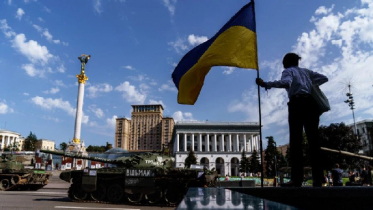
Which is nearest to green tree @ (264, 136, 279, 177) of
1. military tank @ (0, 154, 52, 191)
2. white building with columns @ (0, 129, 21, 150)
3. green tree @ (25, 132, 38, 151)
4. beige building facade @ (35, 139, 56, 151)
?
military tank @ (0, 154, 52, 191)

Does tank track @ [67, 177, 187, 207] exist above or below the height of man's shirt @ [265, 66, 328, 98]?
below

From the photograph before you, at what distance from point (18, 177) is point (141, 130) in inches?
3922

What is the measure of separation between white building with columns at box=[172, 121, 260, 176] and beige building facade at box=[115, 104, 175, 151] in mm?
43401

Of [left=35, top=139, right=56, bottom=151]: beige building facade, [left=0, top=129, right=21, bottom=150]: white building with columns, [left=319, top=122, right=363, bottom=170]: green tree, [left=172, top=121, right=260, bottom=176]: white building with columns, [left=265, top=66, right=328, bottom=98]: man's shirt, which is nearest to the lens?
[left=265, top=66, right=328, bottom=98]: man's shirt

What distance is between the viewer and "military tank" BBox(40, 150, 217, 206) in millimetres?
10992

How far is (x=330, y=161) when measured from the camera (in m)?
25.8

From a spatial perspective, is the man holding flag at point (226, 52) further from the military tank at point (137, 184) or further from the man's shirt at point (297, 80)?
the military tank at point (137, 184)

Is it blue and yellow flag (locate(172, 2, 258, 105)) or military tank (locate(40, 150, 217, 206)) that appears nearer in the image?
blue and yellow flag (locate(172, 2, 258, 105))

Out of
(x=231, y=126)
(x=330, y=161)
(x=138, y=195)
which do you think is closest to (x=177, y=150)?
(x=231, y=126)

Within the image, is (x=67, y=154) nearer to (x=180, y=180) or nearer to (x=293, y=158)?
(x=180, y=180)

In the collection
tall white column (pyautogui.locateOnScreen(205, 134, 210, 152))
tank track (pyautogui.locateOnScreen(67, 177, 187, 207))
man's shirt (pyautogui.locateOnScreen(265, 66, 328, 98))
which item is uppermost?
tall white column (pyautogui.locateOnScreen(205, 134, 210, 152))

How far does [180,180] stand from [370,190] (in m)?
9.58

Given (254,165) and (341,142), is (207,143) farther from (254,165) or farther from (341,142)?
(341,142)

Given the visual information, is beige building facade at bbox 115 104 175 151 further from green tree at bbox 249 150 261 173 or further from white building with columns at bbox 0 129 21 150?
green tree at bbox 249 150 261 173
